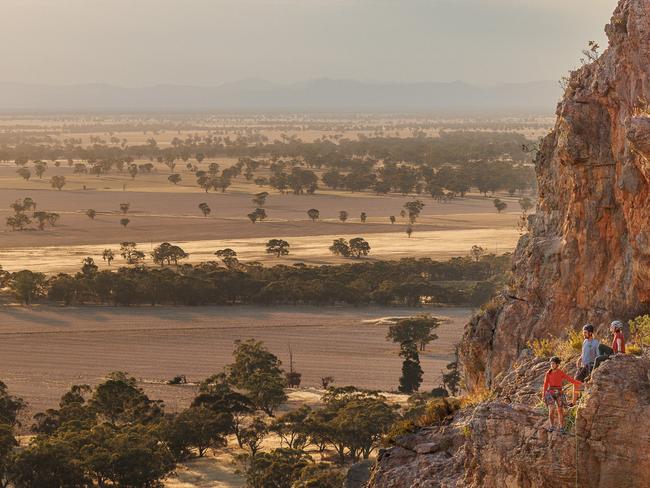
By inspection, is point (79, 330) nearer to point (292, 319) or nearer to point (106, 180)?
point (292, 319)

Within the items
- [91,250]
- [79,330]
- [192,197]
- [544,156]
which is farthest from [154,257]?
[544,156]

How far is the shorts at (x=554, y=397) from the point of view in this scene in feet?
32.3

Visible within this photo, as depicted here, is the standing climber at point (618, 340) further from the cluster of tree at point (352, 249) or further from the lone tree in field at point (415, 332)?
the cluster of tree at point (352, 249)

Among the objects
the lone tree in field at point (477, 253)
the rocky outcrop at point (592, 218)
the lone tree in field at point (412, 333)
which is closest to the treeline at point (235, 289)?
the lone tree in field at point (477, 253)

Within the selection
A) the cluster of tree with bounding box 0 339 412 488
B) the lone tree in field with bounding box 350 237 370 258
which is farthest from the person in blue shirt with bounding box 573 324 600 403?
the lone tree in field with bounding box 350 237 370 258

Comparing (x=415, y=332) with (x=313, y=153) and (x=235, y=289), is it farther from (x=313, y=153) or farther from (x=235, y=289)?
(x=313, y=153)

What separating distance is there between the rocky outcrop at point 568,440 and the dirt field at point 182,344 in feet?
95.0

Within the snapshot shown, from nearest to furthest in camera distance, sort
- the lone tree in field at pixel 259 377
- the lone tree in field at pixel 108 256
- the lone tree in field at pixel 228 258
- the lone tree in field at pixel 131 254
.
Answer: the lone tree in field at pixel 259 377 < the lone tree in field at pixel 228 258 < the lone tree in field at pixel 108 256 < the lone tree in field at pixel 131 254

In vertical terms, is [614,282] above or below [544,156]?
below

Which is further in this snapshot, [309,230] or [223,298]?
[309,230]

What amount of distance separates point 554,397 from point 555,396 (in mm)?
27

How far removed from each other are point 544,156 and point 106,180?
402 ft

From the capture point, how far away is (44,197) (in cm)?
11831

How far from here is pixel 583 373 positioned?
10.4 metres
